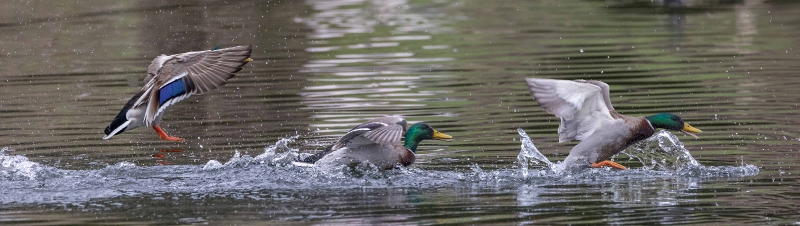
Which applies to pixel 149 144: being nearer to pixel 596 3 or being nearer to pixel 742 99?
pixel 742 99

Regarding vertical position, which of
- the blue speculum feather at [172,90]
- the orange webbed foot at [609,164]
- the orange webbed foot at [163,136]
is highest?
the blue speculum feather at [172,90]

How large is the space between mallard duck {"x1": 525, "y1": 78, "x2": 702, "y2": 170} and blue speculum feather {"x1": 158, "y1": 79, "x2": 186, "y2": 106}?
2.62 meters

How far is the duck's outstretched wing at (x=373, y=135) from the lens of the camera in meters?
8.66

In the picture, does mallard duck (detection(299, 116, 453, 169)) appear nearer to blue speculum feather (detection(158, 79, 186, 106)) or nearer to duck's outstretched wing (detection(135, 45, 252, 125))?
duck's outstretched wing (detection(135, 45, 252, 125))

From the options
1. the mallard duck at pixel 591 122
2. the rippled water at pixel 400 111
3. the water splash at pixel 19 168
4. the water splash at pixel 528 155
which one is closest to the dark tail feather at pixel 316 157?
the rippled water at pixel 400 111

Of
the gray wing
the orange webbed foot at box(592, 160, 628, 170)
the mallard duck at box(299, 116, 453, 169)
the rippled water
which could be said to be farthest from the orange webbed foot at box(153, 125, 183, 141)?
the orange webbed foot at box(592, 160, 628, 170)

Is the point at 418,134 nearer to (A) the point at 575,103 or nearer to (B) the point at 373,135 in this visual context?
(B) the point at 373,135

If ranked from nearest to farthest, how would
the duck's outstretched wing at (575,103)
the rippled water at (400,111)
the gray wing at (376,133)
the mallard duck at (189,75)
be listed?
the rippled water at (400,111) → the gray wing at (376,133) → the duck's outstretched wing at (575,103) → the mallard duck at (189,75)

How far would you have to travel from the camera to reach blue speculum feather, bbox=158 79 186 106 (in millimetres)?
9461

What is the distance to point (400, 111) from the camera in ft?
39.2

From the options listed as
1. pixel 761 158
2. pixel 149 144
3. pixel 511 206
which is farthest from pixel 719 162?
pixel 149 144

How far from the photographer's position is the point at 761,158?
9.09 m

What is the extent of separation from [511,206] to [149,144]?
13.6 ft

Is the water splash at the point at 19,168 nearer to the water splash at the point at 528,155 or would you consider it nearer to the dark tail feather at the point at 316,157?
the dark tail feather at the point at 316,157
